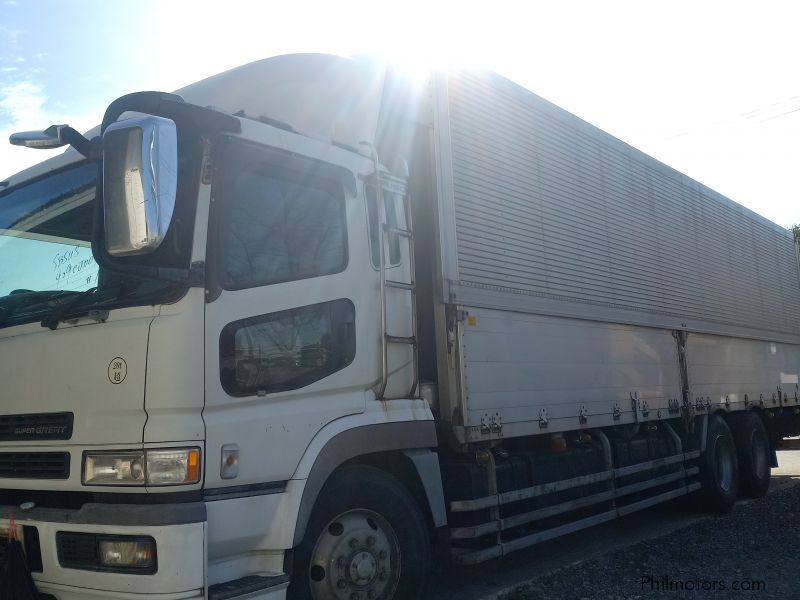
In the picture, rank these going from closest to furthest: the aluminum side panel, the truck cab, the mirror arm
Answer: the truck cab → the mirror arm → the aluminum side panel

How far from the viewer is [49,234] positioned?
4117mm

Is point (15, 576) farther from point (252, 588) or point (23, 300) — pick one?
point (23, 300)

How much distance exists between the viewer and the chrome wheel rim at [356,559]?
3.79 m

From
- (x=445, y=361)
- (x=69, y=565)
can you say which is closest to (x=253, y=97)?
(x=445, y=361)

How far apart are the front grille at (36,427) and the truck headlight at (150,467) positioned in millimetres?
289

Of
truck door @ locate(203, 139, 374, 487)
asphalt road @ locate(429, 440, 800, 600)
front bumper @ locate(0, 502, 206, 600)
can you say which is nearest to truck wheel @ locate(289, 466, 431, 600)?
truck door @ locate(203, 139, 374, 487)

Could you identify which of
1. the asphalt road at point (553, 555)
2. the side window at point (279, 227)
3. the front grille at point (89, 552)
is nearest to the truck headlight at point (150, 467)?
the front grille at point (89, 552)

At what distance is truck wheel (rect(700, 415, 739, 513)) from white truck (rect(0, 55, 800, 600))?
1.98m

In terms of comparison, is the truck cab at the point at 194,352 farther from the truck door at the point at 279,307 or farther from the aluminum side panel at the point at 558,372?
the aluminum side panel at the point at 558,372

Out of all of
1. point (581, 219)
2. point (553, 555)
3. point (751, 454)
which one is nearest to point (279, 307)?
point (581, 219)

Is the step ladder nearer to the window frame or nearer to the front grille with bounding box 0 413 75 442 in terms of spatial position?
the window frame

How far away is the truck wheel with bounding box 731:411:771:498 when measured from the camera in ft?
30.0

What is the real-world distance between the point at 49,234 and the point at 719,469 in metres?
7.67

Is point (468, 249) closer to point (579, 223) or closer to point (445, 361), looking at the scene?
point (445, 361)
